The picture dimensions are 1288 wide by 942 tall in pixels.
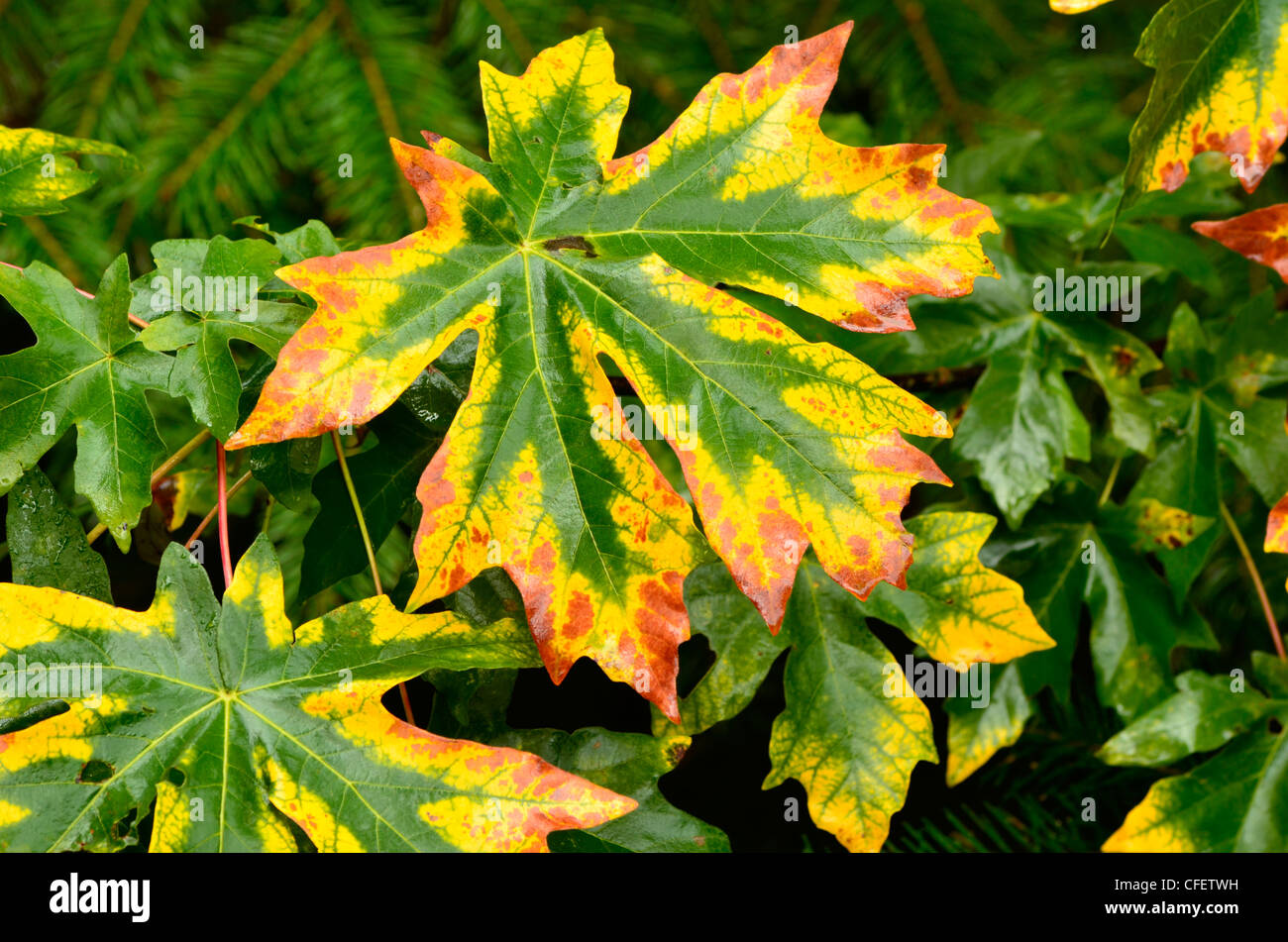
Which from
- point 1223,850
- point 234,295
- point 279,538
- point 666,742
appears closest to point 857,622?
point 666,742

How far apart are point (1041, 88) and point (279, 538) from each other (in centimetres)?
94

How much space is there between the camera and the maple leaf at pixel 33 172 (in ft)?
1.68

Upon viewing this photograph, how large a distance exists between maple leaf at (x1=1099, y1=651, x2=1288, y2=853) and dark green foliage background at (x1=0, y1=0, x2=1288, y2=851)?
0.13 m

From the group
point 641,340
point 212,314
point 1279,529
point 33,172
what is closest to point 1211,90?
point 1279,529

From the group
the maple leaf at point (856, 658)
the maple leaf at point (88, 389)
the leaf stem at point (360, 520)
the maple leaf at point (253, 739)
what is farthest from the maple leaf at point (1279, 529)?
A: the maple leaf at point (88, 389)

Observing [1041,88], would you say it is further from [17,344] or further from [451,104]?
[17,344]

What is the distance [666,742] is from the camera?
532mm

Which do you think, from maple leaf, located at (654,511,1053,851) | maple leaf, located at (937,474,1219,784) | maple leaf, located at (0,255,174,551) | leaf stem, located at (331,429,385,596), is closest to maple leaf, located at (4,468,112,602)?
maple leaf, located at (0,255,174,551)

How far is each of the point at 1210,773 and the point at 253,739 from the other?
0.62 m

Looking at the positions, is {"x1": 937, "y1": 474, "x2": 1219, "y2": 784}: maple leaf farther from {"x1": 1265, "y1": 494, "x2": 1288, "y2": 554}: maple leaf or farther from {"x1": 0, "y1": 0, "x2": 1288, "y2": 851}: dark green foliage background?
{"x1": 1265, "y1": 494, "x2": 1288, "y2": 554}: maple leaf

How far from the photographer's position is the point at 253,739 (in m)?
0.47

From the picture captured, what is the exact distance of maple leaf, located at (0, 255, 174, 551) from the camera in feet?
1.55

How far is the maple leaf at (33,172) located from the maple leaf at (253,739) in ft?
0.72

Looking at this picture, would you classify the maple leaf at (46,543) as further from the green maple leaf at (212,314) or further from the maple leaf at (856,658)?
the maple leaf at (856,658)
